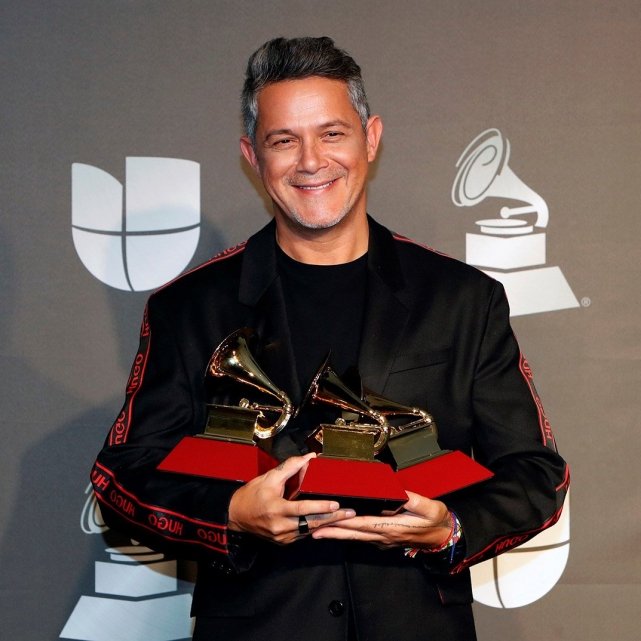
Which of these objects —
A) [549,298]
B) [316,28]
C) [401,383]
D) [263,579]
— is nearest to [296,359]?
[401,383]

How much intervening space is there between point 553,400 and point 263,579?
1156 millimetres

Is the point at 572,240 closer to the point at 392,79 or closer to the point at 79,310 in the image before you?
the point at 392,79

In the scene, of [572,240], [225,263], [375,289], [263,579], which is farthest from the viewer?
[572,240]

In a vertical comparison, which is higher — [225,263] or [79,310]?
[225,263]

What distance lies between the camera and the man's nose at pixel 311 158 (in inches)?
79.3

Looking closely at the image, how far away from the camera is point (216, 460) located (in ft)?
5.76

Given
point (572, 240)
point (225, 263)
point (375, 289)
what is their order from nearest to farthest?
point (375, 289), point (225, 263), point (572, 240)

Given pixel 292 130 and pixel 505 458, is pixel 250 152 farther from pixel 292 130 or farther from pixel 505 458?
pixel 505 458

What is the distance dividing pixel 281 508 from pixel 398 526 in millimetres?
209

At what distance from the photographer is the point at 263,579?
1905mm

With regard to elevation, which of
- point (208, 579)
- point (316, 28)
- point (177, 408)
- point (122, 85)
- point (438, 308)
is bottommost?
point (208, 579)

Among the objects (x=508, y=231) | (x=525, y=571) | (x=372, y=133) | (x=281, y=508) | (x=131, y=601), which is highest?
(x=372, y=133)

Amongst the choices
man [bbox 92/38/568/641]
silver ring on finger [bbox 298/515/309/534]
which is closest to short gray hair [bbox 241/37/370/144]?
man [bbox 92/38/568/641]

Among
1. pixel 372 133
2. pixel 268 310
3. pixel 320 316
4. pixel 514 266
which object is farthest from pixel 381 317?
pixel 514 266
